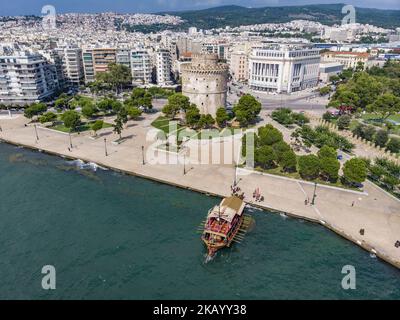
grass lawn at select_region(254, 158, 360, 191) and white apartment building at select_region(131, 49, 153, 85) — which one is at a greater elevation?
white apartment building at select_region(131, 49, 153, 85)

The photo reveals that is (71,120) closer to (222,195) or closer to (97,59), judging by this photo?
(222,195)

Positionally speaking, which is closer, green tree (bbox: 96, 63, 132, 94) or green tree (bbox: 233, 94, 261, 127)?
green tree (bbox: 233, 94, 261, 127)

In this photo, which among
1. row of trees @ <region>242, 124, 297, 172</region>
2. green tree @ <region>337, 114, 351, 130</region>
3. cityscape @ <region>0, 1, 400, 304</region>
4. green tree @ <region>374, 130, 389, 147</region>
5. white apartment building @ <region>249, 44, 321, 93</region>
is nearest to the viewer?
cityscape @ <region>0, 1, 400, 304</region>

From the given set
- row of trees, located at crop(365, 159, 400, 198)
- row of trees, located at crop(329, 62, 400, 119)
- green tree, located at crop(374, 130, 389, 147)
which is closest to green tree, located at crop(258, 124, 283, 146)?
row of trees, located at crop(365, 159, 400, 198)

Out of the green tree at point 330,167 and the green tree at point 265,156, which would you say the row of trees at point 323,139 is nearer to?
the green tree at point 330,167

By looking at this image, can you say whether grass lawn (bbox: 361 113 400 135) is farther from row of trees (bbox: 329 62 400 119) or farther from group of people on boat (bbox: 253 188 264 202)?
group of people on boat (bbox: 253 188 264 202)

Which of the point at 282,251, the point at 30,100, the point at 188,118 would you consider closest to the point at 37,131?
the point at 30,100

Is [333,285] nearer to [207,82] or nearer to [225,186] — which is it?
[225,186]

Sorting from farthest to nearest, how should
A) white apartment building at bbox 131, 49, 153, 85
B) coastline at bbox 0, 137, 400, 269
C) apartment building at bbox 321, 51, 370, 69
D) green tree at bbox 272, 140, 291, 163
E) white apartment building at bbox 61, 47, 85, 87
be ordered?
apartment building at bbox 321, 51, 370, 69
white apartment building at bbox 131, 49, 153, 85
white apartment building at bbox 61, 47, 85, 87
green tree at bbox 272, 140, 291, 163
coastline at bbox 0, 137, 400, 269
